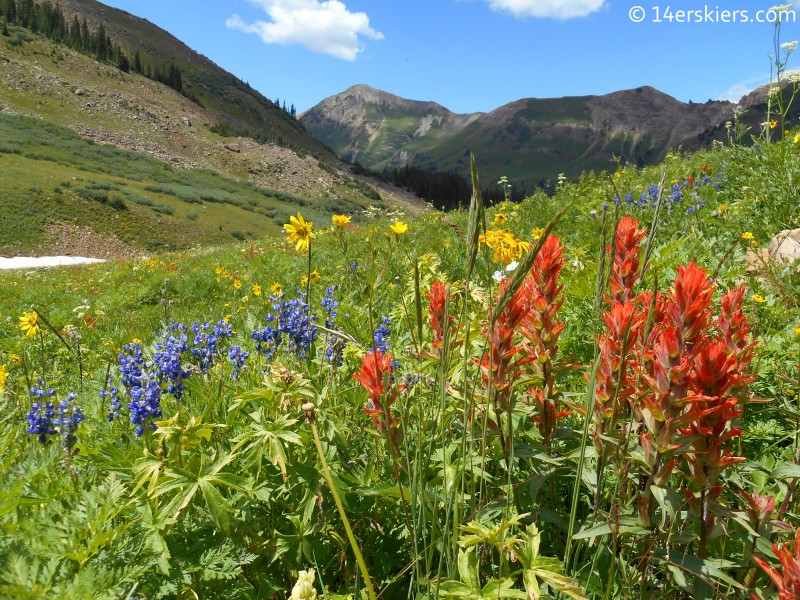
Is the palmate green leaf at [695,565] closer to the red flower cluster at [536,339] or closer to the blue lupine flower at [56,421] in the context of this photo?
the red flower cluster at [536,339]

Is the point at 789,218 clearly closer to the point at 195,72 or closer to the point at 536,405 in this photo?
the point at 536,405

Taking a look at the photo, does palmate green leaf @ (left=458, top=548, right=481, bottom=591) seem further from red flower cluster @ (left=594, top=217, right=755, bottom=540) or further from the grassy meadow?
red flower cluster @ (left=594, top=217, right=755, bottom=540)

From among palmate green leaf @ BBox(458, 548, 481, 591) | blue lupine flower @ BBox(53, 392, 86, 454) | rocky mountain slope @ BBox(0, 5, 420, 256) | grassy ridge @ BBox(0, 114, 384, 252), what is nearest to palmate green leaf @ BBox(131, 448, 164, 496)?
blue lupine flower @ BBox(53, 392, 86, 454)

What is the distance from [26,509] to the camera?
175 cm

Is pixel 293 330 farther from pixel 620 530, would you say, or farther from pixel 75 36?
pixel 75 36

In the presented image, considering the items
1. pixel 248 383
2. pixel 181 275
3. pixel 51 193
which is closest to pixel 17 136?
pixel 51 193

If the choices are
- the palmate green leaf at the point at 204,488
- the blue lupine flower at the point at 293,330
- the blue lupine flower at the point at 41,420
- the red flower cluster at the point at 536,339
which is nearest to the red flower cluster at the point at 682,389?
the red flower cluster at the point at 536,339

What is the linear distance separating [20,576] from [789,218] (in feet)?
23.8

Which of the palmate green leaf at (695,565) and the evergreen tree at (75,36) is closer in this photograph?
the palmate green leaf at (695,565)

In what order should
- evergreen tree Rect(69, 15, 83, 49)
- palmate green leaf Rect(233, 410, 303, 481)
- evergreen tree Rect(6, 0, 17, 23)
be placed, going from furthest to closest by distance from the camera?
evergreen tree Rect(69, 15, 83, 49) → evergreen tree Rect(6, 0, 17, 23) → palmate green leaf Rect(233, 410, 303, 481)

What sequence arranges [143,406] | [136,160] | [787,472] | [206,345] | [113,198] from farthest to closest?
[136,160] → [113,198] → [206,345] → [143,406] → [787,472]

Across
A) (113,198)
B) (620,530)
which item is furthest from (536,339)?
(113,198)

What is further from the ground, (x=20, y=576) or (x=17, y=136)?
(x=17, y=136)

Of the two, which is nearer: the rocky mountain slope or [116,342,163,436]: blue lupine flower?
[116,342,163,436]: blue lupine flower
